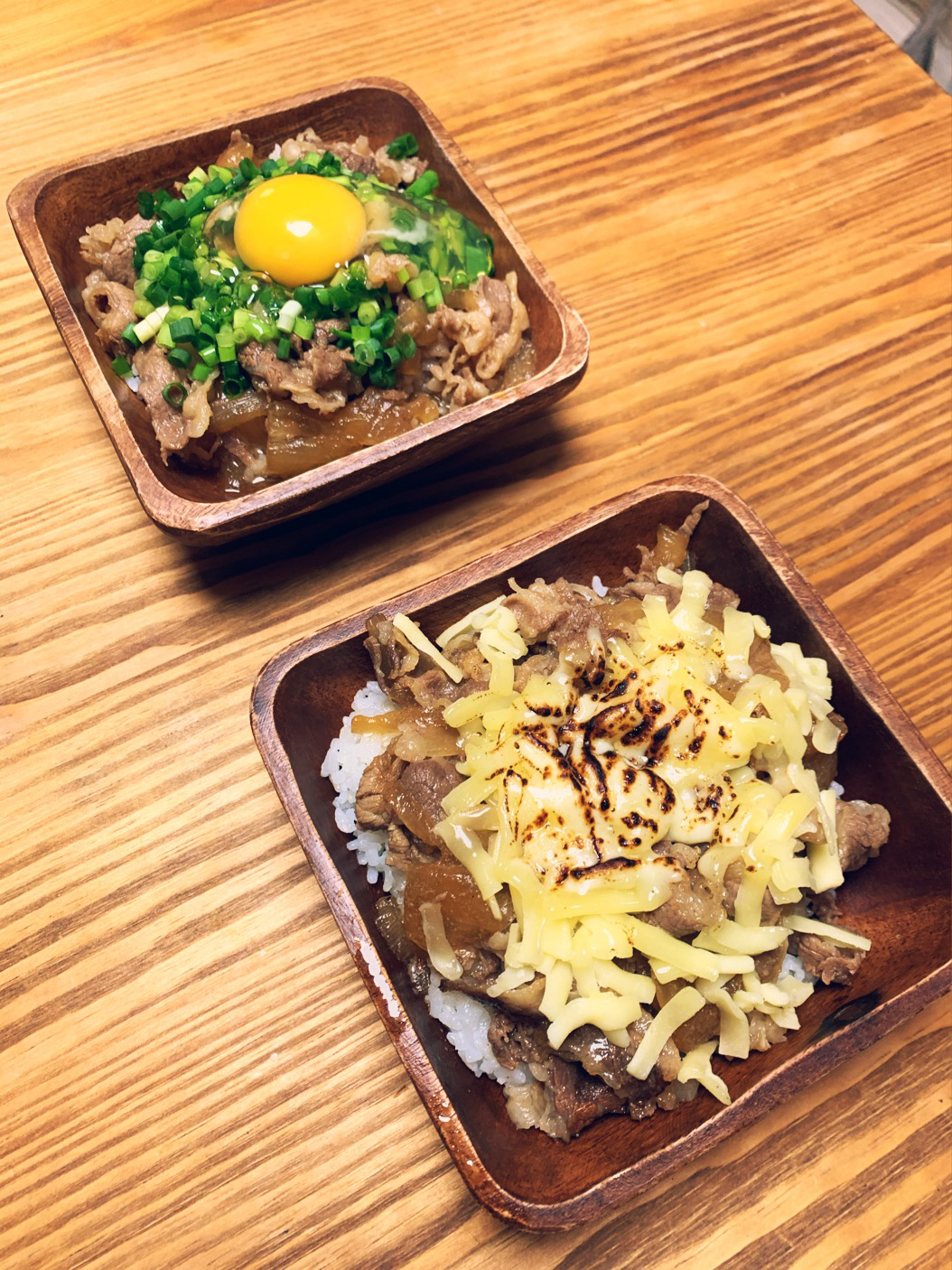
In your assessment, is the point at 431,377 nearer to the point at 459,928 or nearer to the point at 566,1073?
the point at 459,928

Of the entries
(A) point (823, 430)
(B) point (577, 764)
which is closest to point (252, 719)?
(B) point (577, 764)

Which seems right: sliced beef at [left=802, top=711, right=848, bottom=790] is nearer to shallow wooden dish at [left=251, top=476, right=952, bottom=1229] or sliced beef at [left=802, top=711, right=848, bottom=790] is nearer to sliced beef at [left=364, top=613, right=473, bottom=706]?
shallow wooden dish at [left=251, top=476, right=952, bottom=1229]

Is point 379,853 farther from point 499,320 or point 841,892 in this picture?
point 499,320

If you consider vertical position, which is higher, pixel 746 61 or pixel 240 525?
pixel 746 61

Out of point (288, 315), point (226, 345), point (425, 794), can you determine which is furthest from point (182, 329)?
point (425, 794)

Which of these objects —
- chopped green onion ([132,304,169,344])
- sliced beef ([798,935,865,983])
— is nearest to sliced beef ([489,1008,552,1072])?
sliced beef ([798,935,865,983])
